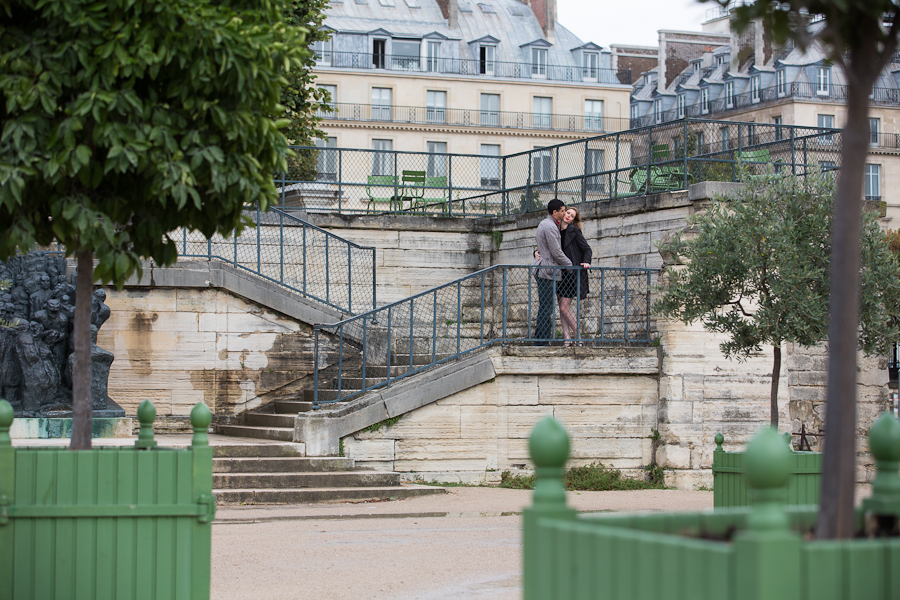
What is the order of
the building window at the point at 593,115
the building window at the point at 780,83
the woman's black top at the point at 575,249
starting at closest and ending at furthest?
1. the woman's black top at the point at 575,249
2. the building window at the point at 780,83
3. the building window at the point at 593,115

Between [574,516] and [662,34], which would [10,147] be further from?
[662,34]

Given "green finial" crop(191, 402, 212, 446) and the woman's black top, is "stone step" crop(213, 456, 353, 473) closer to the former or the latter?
the woman's black top

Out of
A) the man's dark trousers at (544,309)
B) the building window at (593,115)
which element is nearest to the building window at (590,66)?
the building window at (593,115)

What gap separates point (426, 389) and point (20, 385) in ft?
14.2

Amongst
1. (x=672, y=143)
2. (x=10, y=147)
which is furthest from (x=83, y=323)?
(x=672, y=143)

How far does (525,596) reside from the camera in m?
3.75

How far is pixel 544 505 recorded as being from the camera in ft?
11.8

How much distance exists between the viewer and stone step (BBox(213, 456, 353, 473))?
11391 millimetres

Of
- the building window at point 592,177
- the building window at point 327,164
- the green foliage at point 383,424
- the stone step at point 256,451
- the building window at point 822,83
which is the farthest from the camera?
the building window at point 822,83

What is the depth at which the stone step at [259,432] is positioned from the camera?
12.8m

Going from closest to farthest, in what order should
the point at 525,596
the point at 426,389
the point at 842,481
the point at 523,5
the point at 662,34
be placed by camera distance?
the point at 842,481 → the point at 525,596 → the point at 426,389 → the point at 523,5 → the point at 662,34

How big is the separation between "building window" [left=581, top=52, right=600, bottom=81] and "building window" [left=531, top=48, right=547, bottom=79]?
73.9 inches

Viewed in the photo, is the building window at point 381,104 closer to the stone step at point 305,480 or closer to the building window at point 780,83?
the building window at point 780,83

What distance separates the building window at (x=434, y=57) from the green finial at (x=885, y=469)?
4964 centimetres
